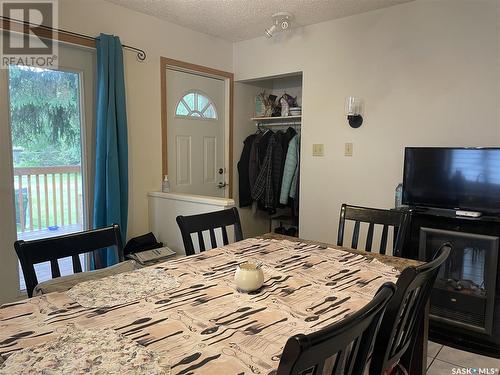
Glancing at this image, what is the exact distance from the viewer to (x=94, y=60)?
279 centimetres

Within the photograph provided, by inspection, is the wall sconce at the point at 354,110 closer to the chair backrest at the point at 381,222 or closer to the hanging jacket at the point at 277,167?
the hanging jacket at the point at 277,167

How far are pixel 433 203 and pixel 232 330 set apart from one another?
2022 millimetres

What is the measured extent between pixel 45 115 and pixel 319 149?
225 centimetres

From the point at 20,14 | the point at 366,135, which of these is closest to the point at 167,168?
the point at 20,14

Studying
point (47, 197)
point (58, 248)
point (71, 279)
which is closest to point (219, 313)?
point (71, 279)

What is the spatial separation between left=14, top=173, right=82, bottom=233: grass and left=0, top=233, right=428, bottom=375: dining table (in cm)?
156

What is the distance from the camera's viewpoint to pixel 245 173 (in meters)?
4.08

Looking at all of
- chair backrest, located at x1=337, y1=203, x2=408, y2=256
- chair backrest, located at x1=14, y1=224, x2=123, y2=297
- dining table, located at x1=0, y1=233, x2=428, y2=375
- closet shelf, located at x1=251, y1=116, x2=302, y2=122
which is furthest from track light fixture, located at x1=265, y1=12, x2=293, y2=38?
chair backrest, located at x1=14, y1=224, x2=123, y2=297

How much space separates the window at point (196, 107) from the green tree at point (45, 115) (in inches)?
39.6

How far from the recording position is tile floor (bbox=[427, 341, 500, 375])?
2035 millimetres

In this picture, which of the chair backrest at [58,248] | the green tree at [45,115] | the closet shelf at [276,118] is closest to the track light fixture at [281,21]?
the closet shelf at [276,118]

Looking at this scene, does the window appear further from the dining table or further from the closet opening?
the dining table

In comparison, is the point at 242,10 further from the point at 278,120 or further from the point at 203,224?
the point at 203,224

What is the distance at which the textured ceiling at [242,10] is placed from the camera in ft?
9.17
